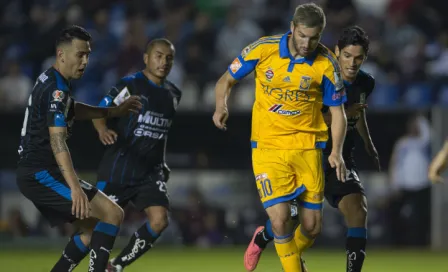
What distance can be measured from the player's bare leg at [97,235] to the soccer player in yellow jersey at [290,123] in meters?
1.18

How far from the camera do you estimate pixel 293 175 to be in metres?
8.06

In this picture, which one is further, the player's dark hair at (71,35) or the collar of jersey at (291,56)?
the collar of jersey at (291,56)

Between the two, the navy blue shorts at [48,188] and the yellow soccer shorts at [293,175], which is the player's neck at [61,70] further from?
the yellow soccer shorts at [293,175]

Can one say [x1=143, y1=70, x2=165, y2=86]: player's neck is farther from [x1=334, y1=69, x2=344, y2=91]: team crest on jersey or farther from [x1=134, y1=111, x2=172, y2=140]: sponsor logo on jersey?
[x1=334, y1=69, x2=344, y2=91]: team crest on jersey

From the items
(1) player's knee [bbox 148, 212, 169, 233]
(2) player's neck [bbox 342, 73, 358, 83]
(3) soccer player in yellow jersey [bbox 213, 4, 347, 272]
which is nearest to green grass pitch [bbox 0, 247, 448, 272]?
(1) player's knee [bbox 148, 212, 169, 233]

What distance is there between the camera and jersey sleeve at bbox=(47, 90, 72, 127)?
7.42 m

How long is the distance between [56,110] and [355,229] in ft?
9.82

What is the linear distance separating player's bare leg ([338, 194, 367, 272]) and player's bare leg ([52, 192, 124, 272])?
214cm

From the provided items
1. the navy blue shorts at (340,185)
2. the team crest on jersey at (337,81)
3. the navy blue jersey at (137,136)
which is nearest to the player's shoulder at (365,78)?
the navy blue shorts at (340,185)

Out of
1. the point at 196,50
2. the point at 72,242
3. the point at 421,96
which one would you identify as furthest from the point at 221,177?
the point at 72,242

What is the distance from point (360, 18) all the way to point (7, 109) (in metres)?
6.81

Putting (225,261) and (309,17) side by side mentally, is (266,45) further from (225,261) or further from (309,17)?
(225,261)

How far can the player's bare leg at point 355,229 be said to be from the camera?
28.4 feet

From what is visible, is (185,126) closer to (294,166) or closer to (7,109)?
(7,109)
